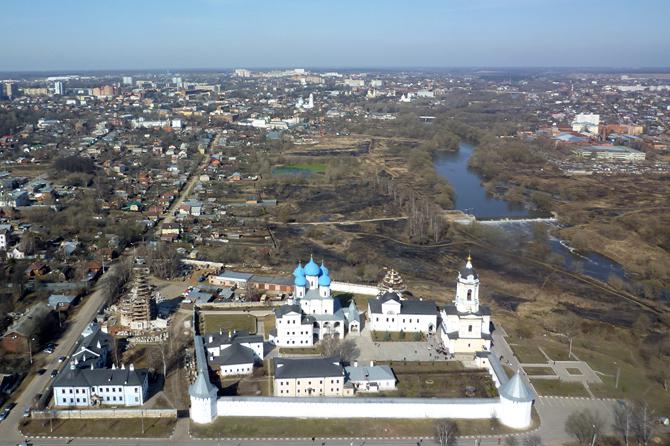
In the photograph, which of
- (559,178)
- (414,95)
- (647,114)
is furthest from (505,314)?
(414,95)

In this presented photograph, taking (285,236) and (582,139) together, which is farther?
(582,139)

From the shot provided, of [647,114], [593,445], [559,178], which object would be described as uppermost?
[647,114]

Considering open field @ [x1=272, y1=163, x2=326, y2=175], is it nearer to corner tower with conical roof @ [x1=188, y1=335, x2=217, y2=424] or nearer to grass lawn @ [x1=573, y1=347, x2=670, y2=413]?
grass lawn @ [x1=573, y1=347, x2=670, y2=413]

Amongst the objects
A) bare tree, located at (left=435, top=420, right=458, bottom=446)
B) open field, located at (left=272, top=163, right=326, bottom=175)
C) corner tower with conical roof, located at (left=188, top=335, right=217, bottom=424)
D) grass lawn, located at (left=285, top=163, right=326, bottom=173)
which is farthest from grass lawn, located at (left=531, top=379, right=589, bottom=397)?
grass lawn, located at (left=285, top=163, right=326, bottom=173)

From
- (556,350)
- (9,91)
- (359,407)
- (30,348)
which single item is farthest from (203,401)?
(9,91)

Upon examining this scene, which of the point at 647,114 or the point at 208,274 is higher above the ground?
the point at 647,114

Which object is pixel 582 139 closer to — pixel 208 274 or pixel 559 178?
pixel 559 178

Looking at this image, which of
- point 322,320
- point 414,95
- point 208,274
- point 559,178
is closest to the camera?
point 322,320
